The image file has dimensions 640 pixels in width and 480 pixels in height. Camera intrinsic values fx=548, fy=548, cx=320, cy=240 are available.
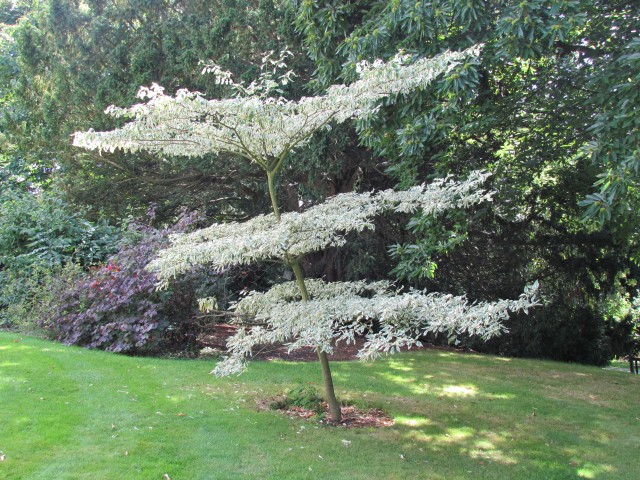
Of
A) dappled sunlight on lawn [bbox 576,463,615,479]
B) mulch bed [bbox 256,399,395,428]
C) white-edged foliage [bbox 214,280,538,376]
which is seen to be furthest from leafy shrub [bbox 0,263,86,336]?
dappled sunlight on lawn [bbox 576,463,615,479]

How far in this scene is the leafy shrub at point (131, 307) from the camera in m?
8.45

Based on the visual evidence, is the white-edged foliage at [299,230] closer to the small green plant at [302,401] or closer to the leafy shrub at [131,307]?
the small green plant at [302,401]

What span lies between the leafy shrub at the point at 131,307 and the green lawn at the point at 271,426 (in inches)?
19.4

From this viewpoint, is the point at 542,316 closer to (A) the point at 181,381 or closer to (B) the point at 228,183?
(B) the point at 228,183

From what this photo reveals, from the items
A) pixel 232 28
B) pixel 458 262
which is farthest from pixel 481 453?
pixel 232 28

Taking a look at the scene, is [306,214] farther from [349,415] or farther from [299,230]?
[349,415]

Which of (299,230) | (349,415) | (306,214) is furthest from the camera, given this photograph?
(349,415)

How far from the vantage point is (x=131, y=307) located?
8.67m

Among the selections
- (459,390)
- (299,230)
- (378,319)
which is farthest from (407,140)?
(459,390)

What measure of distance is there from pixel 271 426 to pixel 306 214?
6.97ft

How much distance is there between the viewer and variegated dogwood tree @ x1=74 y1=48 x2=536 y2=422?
4.45 metres

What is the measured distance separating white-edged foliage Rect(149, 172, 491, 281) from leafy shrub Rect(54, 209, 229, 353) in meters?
3.37

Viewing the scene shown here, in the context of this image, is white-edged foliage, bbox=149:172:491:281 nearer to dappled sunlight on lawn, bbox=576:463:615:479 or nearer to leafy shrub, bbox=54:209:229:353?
dappled sunlight on lawn, bbox=576:463:615:479

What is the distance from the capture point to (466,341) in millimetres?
12289
